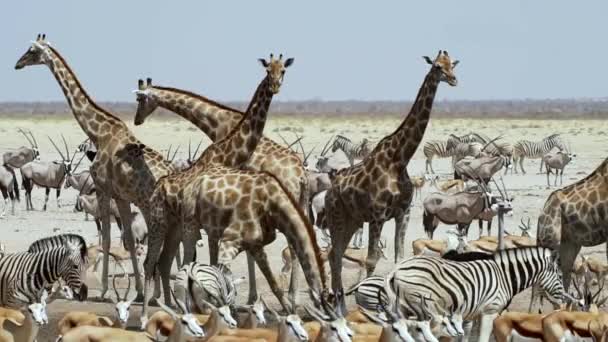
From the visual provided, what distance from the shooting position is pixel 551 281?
13.4 metres

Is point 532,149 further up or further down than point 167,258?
further down

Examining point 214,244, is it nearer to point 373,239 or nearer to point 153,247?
point 153,247

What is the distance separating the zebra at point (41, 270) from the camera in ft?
47.2

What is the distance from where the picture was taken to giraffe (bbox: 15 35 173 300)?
1565 centimetres

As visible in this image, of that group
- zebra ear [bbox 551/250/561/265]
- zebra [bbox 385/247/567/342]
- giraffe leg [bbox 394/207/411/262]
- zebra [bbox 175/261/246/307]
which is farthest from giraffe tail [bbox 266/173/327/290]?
zebra ear [bbox 551/250/561/265]

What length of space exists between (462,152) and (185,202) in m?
22.8

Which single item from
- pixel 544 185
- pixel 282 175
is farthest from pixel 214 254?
pixel 544 185

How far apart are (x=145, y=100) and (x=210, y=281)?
13.8 ft

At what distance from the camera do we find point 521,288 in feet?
43.0

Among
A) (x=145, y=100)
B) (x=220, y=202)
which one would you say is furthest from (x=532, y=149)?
(x=220, y=202)

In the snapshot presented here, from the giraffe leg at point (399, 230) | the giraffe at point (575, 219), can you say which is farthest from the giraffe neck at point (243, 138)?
the giraffe at point (575, 219)

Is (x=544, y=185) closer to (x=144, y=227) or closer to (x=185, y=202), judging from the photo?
(x=144, y=227)

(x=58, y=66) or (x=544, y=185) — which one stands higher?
(x=58, y=66)

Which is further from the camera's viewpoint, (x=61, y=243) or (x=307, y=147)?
(x=307, y=147)
